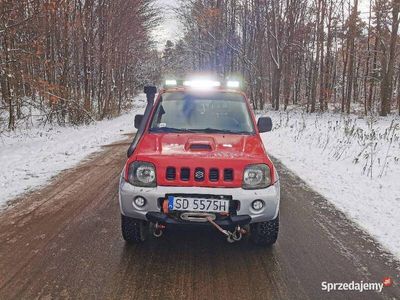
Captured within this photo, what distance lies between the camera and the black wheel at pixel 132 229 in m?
4.21

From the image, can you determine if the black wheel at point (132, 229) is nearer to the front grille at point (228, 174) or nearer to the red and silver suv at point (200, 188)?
the red and silver suv at point (200, 188)

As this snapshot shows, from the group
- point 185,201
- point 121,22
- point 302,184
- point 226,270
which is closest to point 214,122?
point 185,201

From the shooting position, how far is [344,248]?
14.2 feet

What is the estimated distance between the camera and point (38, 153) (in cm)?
1049

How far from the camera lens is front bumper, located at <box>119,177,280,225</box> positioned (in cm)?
377

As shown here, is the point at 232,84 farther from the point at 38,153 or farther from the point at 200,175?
the point at 38,153

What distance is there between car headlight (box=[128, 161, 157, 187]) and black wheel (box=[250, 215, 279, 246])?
1.31 m

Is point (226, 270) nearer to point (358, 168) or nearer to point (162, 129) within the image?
point (162, 129)

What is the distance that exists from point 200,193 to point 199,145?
0.68 meters

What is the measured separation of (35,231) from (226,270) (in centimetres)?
257

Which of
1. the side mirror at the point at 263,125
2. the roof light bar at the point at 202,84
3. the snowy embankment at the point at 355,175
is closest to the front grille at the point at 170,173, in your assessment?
the side mirror at the point at 263,125

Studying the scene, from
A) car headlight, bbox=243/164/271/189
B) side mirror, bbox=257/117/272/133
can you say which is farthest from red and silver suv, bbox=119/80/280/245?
side mirror, bbox=257/117/272/133

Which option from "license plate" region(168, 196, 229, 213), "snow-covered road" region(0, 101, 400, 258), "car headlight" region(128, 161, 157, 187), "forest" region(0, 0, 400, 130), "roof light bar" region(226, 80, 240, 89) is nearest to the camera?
"license plate" region(168, 196, 229, 213)

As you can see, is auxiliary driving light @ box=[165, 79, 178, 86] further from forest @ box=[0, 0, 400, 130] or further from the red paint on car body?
forest @ box=[0, 0, 400, 130]
